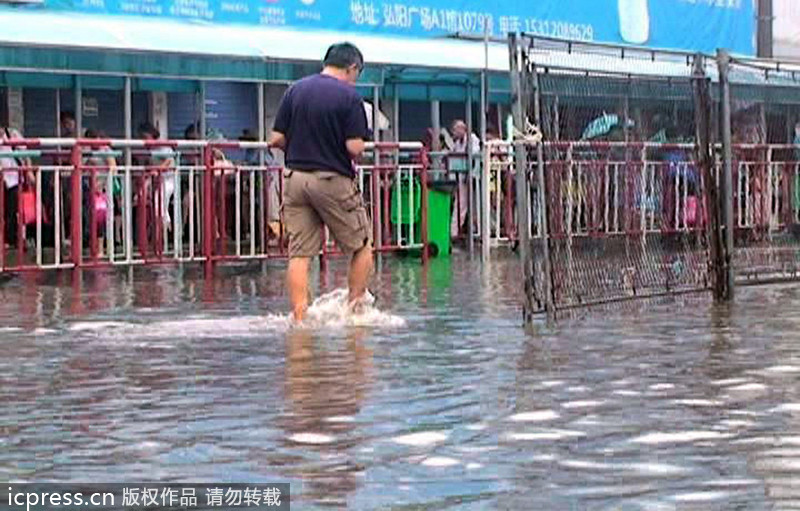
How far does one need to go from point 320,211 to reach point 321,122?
0.58 metres

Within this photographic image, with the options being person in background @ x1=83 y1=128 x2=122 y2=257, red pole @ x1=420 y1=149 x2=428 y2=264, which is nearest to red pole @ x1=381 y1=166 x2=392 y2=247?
red pole @ x1=420 y1=149 x2=428 y2=264

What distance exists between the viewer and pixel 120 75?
882 inches

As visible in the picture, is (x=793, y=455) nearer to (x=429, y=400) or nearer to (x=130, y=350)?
(x=429, y=400)

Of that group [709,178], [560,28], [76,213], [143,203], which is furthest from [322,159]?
[560,28]

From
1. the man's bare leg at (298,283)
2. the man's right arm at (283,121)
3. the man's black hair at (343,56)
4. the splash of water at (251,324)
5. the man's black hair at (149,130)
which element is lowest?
the splash of water at (251,324)

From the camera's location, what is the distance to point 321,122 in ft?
38.5

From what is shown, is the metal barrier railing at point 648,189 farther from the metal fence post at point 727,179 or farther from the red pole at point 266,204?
the red pole at point 266,204

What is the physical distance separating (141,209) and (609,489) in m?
12.7

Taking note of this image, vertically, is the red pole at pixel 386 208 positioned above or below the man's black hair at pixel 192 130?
below

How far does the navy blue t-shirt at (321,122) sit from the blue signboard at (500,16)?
12113mm

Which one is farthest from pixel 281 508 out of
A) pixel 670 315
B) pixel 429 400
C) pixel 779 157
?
pixel 779 157

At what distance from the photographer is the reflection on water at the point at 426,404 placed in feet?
20.7

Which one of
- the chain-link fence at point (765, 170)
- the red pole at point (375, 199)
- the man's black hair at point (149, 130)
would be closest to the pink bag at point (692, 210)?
the chain-link fence at point (765, 170)

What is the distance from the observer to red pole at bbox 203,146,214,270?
18281 millimetres
